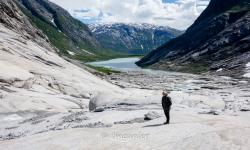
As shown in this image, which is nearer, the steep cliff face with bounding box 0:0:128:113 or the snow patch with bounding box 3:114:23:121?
the snow patch with bounding box 3:114:23:121

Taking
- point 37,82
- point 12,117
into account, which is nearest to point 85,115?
point 12,117

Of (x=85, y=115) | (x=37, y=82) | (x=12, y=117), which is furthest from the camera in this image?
(x=37, y=82)

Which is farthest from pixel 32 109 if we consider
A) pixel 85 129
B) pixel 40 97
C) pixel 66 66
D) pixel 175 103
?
pixel 66 66

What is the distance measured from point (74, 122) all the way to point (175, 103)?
14837 millimetres

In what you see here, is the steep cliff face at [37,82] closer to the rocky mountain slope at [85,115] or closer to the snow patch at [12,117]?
the rocky mountain slope at [85,115]

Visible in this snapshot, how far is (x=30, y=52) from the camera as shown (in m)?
69.6

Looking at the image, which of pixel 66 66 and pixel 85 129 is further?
pixel 66 66

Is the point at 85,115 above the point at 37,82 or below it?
below

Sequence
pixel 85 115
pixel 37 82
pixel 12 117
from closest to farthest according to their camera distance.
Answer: pixel 85 115, pixel 12 117, pixel 37 82

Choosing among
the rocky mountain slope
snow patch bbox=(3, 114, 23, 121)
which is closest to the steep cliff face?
the rocky mountain slope

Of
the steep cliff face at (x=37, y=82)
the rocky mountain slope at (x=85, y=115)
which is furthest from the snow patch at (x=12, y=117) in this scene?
the steep cliff face at (x=37, y=82)

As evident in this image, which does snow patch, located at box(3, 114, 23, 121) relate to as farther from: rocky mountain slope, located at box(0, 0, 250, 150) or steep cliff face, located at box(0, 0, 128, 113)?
steep cliff face, located at box(0, 0, 128, 113)

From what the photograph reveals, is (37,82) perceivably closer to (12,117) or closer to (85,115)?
(12,117)

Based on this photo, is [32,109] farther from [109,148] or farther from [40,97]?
[109,148]
